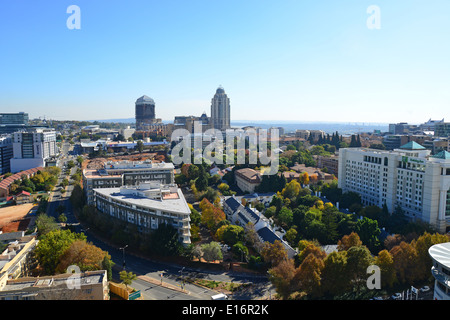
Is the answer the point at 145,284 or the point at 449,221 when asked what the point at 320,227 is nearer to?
the point at 449,221

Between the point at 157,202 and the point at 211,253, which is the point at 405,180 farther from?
the point at 157,202

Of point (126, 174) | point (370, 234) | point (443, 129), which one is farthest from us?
point (443, 129)

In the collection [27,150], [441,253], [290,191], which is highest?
[27,150]

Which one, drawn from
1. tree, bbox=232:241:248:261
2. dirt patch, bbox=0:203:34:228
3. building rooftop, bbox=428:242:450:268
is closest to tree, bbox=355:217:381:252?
building rooftop, bbox=428:242:450:268

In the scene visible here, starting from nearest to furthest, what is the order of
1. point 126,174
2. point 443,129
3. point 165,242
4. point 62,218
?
point 165,242, point 62,218, point 126,174, point 443,129

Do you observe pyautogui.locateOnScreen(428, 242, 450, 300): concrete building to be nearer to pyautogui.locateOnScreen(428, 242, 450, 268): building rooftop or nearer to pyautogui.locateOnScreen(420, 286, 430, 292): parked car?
pyautogui.locateOnScreen(428, 242, 450, 268): building rooftop

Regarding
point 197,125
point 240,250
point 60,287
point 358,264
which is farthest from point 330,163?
point 197,125
